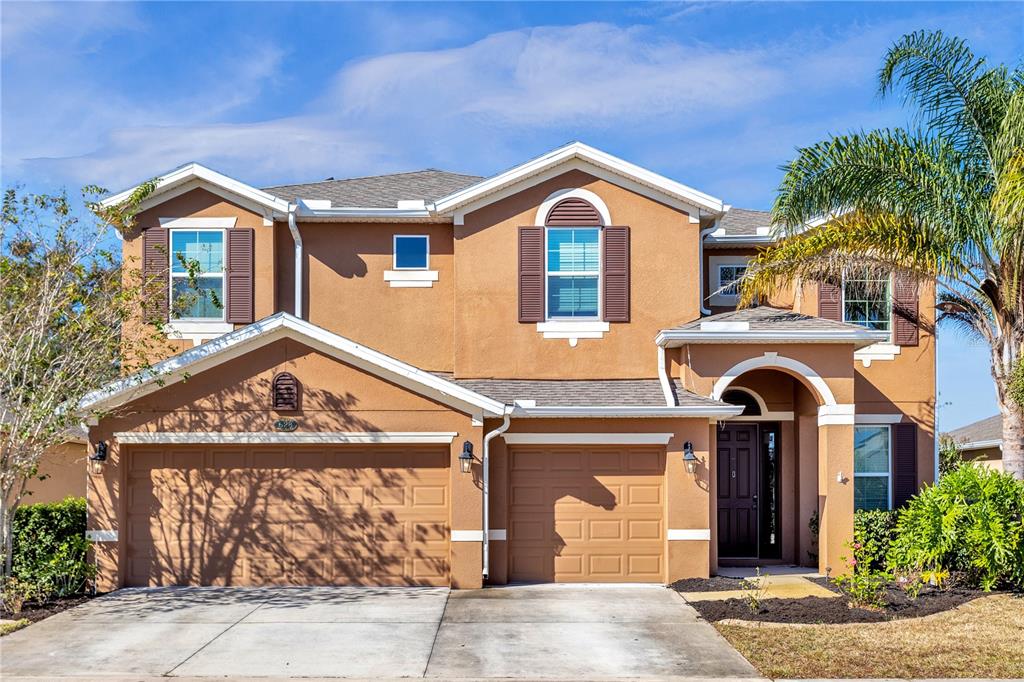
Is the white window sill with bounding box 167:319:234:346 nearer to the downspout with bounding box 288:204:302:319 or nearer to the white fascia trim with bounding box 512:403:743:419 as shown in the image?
the downspout with bounding box 288:204:302:319

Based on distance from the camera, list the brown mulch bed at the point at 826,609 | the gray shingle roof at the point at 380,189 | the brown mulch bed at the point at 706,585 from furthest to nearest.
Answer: the gray shingle roof at the point at 380,189
the brown mulch bed at the point at 706,585
the brown mulch bed at the point at 826,609

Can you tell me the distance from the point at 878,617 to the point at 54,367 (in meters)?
11.1

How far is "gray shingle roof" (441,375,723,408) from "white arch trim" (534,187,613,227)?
2.64 m

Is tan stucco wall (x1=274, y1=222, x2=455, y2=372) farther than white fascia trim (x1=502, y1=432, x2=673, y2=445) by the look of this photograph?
Yes

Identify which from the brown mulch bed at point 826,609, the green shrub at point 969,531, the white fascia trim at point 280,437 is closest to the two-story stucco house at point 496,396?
the white fascia trim at point 280,437

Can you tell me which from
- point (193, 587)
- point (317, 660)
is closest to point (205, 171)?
point (193, 587)

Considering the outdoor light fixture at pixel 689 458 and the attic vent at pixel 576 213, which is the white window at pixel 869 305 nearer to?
the outdoor light fixture at pixel 689 458

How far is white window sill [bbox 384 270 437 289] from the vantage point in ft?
55.6

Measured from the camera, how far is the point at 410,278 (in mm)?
16969

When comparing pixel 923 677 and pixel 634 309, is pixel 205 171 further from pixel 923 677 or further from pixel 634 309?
pixel 923 677

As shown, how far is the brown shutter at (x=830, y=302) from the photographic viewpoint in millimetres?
17250

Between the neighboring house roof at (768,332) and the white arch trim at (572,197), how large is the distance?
7.42 feet

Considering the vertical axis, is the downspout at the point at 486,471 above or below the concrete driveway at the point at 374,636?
above

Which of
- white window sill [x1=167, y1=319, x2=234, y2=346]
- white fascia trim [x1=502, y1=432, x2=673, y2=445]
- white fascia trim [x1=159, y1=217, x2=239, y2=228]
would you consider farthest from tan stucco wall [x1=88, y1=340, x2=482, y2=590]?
white fascia trim [x1=159, y1=217, x2=239, y2=228]
